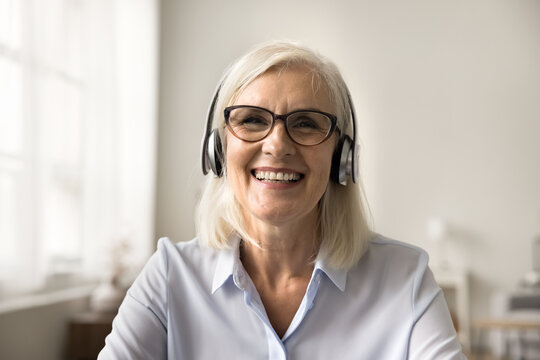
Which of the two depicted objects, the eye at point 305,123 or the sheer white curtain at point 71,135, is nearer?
the eye at point 305,123

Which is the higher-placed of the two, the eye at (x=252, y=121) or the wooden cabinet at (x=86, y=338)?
the eye at (x=252, y=121)

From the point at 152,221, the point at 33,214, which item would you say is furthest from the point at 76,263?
the point at 152,221

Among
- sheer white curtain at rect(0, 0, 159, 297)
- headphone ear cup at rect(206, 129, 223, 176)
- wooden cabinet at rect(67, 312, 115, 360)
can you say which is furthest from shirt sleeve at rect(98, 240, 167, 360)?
wooden cabinet at rect(67, 312, 115, 360)

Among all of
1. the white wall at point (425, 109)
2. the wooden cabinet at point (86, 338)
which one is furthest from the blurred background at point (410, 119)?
the wooden cabinet at point (86, 338)

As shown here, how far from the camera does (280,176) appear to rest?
48.6 inches

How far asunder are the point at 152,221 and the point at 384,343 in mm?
5003

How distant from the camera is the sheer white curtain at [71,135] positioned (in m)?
3.36

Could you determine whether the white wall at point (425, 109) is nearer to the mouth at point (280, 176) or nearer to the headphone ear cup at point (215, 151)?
the headphone ear cup at point (215, 151)

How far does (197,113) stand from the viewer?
649 cm

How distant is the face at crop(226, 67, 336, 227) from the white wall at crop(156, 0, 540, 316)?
4949mm

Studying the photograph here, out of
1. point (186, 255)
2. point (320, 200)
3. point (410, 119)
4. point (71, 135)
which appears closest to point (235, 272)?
point (186, 255)

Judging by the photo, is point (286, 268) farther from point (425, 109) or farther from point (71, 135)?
point (425, 109)

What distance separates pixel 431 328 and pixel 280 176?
0.40 m

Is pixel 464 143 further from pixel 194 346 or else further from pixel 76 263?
pixel 194 346
